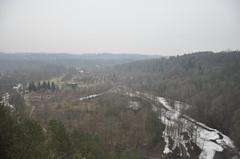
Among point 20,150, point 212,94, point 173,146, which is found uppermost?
point 20,150

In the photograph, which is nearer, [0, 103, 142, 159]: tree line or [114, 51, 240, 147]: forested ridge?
[0, 103, 142, 159]: tree line

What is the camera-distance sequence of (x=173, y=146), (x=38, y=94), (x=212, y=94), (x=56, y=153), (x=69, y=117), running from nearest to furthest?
1. (x=56, y=153)
2. (x=173, y=146)
3. (x=69, y=117)
4. (x=212, y=94)
5. (x=38, y=94)

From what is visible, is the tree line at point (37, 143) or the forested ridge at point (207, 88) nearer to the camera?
the tree line at point (37, 143)

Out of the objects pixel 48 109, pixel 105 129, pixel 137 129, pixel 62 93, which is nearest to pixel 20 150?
pixel 105 129

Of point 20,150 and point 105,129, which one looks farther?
point 105,129

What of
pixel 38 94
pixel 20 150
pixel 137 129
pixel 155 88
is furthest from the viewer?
pixel 155 88

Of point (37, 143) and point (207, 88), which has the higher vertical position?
point (37, 143)

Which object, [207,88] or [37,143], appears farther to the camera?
[207,88]

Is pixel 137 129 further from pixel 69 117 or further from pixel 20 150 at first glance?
pixel 20 150
